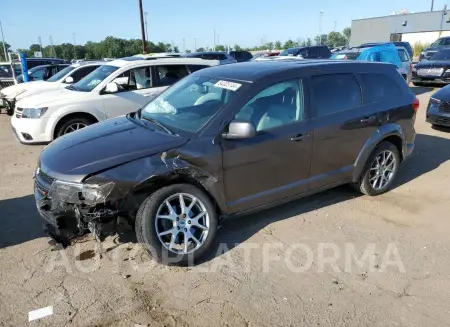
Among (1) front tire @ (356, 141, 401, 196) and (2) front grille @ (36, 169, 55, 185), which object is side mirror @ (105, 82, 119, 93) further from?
(1) front tire @ (356, 141, 401, 196)

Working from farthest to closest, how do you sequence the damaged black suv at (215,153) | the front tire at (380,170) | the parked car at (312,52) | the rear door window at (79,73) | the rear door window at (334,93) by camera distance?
the parked car at (312,52) → the rear door window at (79,73) → the front tire at (380,170) → the rear door window at (334,93) → the damaged black suv at (215,153)

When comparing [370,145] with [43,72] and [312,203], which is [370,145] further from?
[43,72]

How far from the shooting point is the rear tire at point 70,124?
7.01m

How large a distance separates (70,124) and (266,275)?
5.30m

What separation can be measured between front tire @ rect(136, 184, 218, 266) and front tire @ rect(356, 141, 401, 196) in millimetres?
2214

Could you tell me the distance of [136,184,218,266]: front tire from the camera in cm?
319

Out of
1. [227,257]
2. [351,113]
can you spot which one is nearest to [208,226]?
[227,257]

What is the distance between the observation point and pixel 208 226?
3.47m

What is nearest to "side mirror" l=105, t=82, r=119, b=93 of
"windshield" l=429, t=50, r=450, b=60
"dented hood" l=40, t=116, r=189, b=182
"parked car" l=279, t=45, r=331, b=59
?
"dented hood" l=40, t=116, r=189, b=182

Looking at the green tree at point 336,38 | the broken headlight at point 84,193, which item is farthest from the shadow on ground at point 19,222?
the green tree at point 336,38

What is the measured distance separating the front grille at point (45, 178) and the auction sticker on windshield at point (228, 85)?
72.4 inches

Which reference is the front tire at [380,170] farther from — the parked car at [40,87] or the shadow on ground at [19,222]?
the parked car at [40,87]

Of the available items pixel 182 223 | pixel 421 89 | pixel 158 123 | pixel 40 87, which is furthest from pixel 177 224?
pixel 421 89

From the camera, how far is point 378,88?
4.73 metres
